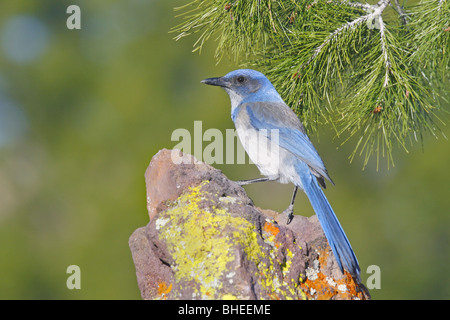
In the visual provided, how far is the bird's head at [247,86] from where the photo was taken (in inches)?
183

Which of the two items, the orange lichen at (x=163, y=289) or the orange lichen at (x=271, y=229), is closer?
the orange lichen at (x=163, y=289)

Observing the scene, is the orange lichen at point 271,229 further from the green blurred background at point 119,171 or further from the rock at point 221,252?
the green blurred background at point 119,171

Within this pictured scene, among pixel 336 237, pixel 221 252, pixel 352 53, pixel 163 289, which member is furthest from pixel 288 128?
pixel 163 289

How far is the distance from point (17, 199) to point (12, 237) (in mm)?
823

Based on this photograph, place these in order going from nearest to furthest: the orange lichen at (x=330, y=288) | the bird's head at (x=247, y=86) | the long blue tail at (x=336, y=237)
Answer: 1. the orange lichen at (x=330, y=288)
2. the long blue tail at (x=336, y=237)
3. the bird's head at (x=247, y=86)

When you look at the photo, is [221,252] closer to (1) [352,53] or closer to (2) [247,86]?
(1) [352,53]

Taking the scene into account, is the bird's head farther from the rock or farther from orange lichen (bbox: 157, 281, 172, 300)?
orange lichen (bbox: 157, 281, 172, 300)

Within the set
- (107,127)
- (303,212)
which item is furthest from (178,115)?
(303,212)

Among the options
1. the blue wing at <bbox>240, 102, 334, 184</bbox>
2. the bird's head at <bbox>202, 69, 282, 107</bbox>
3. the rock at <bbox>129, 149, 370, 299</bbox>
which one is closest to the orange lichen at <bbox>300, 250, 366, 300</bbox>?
the rock at <bbox>129, 149, 370, 299</bbox>

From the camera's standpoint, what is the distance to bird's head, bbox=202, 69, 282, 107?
4.64 metres

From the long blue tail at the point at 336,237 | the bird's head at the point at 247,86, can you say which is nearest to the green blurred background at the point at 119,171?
the bird's head at the point at 247,86

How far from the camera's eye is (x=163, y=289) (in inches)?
Result: 120

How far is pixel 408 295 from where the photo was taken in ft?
39.3

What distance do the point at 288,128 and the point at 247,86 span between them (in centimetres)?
→ 65
